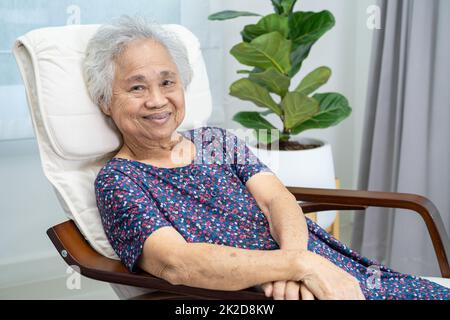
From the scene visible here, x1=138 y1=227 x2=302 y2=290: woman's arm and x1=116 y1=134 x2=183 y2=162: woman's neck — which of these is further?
x1=116 y1=134 x2=183 y2=162: woman's neck

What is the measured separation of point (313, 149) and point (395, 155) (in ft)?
1.78

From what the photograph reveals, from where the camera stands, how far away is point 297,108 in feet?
7.68

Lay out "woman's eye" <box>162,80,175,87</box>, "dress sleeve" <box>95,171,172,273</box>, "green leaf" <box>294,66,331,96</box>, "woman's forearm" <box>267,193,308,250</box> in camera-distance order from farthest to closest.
Answer: 1. "green leaf" <box>294,66,331,96</box>
2. "woman's eye" <box>162,80,175,87</box>
3. "woman's forearm" <box>267,193,308,250</box>
4. "dress sleeve" <box>95,171,172,273</box>

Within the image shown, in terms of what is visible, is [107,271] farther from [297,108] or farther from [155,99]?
[297,108]

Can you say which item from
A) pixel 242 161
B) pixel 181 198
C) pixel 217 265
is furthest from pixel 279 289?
pixel 242 161

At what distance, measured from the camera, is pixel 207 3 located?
281 cm

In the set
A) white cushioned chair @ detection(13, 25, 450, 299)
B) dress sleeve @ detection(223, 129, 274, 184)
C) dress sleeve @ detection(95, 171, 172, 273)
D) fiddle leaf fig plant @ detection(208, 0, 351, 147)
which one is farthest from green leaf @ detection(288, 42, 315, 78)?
dress sleeve @ detection(95, 171, 172, 273)

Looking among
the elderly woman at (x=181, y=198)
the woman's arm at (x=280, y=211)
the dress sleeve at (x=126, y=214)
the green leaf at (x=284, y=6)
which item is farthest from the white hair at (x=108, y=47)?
the green leaf at (x=284, y=6)

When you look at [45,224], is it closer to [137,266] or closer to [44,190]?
[44,190]

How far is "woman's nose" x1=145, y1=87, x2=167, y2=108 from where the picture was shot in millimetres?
1599

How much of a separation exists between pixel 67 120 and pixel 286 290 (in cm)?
72

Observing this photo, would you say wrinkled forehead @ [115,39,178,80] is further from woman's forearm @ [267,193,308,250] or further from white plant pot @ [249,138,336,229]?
white plant pot @ [249,138,336,229]

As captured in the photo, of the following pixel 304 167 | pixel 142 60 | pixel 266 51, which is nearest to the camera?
pixel 142 60

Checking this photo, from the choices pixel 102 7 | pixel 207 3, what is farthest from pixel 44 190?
pixel 207 3
